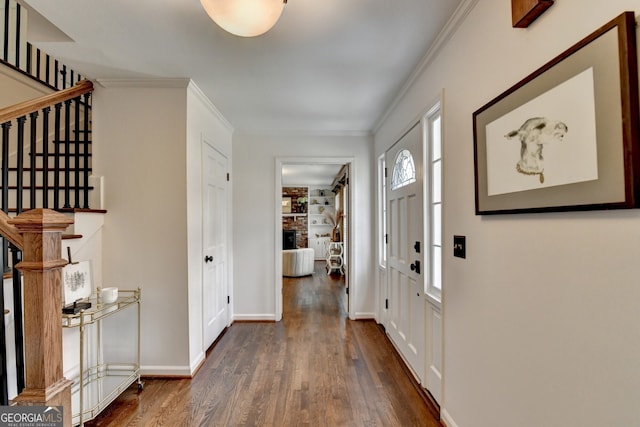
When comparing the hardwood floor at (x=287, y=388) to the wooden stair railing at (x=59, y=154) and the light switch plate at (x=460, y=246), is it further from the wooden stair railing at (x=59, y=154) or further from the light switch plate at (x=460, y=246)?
the wooden stair railing at (x=59, y=154)

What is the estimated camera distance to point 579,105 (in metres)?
0.95

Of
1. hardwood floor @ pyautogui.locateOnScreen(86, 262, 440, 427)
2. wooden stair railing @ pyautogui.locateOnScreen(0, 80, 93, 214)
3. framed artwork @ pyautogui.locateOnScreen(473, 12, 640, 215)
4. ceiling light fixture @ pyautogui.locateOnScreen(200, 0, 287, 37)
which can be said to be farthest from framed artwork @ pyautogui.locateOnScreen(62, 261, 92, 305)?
framed artwork @ pyautogui.locateOnScreen(473, 12, 640, 215)

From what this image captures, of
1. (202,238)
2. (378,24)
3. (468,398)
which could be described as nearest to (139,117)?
(202,238)

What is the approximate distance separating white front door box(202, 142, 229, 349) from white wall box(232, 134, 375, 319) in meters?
0.31

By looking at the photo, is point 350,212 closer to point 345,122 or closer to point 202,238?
point 345,122

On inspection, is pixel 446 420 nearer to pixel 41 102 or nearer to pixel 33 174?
pixel 33 174

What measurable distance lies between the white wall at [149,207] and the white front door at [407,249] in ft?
6.19

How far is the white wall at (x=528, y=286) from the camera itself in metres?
0.88

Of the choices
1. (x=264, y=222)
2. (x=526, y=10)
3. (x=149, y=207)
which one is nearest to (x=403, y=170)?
(x=526, y=10)

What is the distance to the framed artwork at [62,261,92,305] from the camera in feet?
6.41

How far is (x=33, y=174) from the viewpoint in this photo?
1.95 meters

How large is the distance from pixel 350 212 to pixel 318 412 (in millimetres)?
2416

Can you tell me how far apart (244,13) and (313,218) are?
9036mm

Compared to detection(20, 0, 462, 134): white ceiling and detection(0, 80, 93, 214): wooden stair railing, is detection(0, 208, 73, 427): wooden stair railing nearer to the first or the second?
detection(0, 80, 93, 214): wooden stair railing
